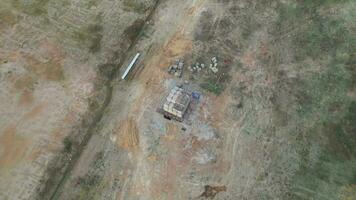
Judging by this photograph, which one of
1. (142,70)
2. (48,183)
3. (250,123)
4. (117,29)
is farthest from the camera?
(117,29)

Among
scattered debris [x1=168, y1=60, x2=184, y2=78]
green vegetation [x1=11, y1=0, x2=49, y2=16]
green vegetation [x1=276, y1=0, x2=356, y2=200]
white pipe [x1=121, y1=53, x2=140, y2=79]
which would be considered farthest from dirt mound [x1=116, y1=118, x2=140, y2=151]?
green vegetation [x1=11, y1=0, x2=49, y2=16]

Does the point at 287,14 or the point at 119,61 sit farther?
the point at 287,14

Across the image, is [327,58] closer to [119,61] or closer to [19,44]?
[119,61]

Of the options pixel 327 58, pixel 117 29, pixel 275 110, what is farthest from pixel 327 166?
pixel 117 29

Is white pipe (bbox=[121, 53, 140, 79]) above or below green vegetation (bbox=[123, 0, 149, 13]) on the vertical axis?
below

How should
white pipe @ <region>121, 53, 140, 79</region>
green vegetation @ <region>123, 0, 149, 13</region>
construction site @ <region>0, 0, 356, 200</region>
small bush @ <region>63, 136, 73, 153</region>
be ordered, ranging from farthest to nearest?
1. green vegetation @ <region>123, 0, 149, 13</region>
2. white pipe @ <region>121, 53, 140, 79</region>
3. small bush @ <region>63, 136, 73, 153</region>
4. construction site @ <region>0, 0, 356, 200</region>

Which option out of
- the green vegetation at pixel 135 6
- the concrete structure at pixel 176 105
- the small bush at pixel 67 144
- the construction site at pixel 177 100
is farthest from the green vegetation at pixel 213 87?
the small bush at pixel 67 144

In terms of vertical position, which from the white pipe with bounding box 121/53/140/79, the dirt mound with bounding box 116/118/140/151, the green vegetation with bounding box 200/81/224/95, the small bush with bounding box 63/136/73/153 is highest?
the white pipe with bounding box 121/53/140/79

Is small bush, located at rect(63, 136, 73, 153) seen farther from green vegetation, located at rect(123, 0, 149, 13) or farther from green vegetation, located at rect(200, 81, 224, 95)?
green vegetation, located at rect(123, 0, 149, 13)
